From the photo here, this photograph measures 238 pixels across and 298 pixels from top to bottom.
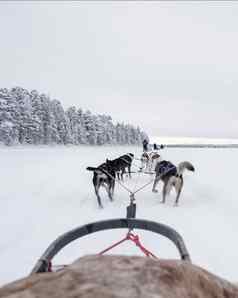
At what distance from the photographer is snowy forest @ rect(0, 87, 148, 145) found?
41.6m

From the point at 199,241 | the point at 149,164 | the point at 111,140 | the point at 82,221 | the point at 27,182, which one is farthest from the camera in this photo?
the point at 111,140

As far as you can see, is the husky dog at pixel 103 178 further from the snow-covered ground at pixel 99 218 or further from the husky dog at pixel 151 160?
the husky dog at pixel 151 160

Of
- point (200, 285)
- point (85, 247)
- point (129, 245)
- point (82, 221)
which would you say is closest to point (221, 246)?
point (129, 245)

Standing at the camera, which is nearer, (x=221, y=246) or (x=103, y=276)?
(x=103, y=276)

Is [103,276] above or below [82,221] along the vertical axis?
above

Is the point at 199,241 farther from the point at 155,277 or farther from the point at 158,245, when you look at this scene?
the point at 155,277

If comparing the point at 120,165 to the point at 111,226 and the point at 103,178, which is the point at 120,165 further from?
the point at 111,226

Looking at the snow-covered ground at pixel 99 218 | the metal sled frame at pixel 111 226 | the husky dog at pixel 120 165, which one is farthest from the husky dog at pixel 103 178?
the metal sled frame at pixel 111 226

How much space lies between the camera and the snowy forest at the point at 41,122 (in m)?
41.6

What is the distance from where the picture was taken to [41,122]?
45844mm

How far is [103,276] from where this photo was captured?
0.81 metres

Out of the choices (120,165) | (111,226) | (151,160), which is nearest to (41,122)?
(151,160)

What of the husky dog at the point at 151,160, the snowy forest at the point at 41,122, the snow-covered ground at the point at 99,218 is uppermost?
the snowy forest at the point at 41,122

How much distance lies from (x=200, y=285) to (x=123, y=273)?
0.23 meters
